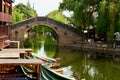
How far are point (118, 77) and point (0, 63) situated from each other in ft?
34.3

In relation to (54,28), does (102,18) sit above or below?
above

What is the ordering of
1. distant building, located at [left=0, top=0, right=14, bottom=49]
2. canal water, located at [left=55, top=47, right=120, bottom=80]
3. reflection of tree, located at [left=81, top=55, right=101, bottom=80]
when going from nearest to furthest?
reflection of tree, located at [left=81, top=55, right=101, bottom=80]
canal water, located at [left=55, top=47, right=120, bottom=80]
distant building, located at [left=0, top=0, right=14, bottom=49]

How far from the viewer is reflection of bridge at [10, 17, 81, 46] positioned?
39.2 metres

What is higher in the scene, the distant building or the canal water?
the distant building

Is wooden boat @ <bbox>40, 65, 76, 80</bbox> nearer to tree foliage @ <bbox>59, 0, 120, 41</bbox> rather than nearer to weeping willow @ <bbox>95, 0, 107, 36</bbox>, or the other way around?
tree foliage @ <bbox>59, 0, 120, 41</bbox>

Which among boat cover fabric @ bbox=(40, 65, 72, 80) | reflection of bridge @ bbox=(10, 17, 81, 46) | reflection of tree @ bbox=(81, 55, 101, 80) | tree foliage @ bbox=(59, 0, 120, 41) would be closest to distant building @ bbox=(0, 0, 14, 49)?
reflection of tree @ bbox=(81, 55, 101, 80)

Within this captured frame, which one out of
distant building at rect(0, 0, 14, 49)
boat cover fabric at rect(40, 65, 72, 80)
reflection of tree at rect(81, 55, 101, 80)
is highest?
distant building at rect(0, 0, 14, 49)

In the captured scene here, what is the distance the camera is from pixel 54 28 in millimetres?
39656

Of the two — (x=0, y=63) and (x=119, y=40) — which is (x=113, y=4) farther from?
(x=0, y=63)

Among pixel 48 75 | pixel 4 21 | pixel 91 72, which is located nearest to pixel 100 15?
pixel 4 21

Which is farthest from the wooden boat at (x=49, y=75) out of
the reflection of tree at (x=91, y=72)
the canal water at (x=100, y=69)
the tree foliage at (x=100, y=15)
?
the tree foliage at (x=100, y=15)

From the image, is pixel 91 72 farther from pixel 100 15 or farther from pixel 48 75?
pixel 100 15

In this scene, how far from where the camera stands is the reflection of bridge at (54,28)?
129 ft

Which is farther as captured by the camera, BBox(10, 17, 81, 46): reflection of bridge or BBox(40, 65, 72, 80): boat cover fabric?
BBox(10, 17, 81, 46): reflection of bridge
